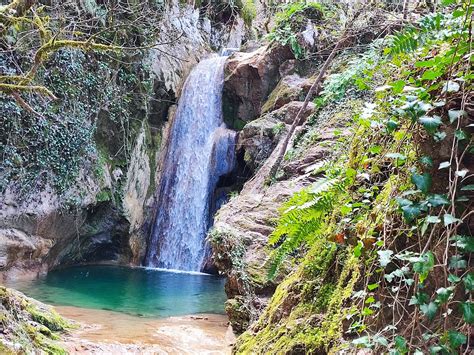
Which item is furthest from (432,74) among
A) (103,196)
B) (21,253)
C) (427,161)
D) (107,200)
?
(107,200)

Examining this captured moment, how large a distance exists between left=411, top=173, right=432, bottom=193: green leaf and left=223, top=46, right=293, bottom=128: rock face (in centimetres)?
1096

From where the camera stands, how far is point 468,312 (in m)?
1.50

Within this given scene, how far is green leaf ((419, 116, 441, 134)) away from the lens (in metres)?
1.75

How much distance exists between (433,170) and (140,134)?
1212 centimetres

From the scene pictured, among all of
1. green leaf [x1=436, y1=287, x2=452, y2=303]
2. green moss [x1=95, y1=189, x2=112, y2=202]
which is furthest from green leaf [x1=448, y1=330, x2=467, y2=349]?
green moss [x1=95, y1=189, x2=112, y2=202]

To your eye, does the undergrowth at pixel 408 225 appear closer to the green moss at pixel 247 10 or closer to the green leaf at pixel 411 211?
the green leaf at pixel 411 211

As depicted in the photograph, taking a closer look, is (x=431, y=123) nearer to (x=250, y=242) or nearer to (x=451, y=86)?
(x=451, y=86)

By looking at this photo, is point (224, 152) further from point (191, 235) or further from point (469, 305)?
point (469, 305)

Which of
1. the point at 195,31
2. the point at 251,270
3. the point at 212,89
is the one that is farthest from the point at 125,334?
the point at 195,31

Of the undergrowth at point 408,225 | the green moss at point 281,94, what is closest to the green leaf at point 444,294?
the undergrowth at point 408,225

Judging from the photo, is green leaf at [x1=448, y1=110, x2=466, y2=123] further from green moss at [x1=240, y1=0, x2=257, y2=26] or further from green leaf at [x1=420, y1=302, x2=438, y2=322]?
green moss at [x1=240, y1=0, x2=257, y2=26]

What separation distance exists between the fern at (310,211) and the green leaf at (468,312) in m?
1.16

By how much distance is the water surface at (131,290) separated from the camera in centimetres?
761

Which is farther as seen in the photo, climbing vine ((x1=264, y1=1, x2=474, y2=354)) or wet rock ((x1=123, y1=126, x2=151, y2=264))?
wet rock ((x1=123, y1=126, x2=151, y2=264))
